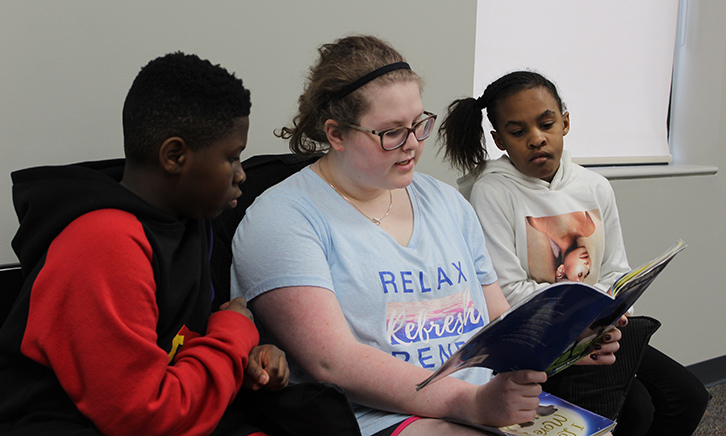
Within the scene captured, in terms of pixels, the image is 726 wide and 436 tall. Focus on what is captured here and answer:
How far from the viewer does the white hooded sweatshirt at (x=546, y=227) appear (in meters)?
1.70

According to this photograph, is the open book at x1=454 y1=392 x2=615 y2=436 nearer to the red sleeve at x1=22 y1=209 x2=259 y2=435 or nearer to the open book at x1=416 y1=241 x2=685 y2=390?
the open book at x1=416 y1=241 x2=685 y2=390

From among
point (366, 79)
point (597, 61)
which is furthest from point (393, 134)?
point (597, 61)

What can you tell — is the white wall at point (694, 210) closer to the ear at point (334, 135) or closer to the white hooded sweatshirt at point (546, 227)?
the white hooded sweatshirt at point (546, 227)

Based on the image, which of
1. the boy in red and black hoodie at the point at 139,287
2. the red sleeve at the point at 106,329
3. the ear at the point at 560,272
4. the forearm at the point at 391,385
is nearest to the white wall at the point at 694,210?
the ear at the point at 560,272

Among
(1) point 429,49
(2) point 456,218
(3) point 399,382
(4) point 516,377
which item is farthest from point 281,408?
(1) point 429,49

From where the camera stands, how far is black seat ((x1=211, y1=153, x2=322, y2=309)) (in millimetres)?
1387

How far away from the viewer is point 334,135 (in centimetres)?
138

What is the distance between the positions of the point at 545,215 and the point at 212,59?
1020mm

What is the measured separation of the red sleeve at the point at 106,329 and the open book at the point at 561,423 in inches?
22.0

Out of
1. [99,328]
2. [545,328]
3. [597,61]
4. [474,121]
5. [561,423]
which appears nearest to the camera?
[99,328]

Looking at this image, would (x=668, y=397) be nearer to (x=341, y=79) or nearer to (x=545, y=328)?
(x=545, y=328)

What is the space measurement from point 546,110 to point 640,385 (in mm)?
786

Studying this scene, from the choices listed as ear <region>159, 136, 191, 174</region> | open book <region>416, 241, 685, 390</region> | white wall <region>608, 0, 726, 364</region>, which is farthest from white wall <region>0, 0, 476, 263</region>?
white wall <region>608, 0, 726, 364</region>

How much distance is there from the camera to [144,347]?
2.88 feet
